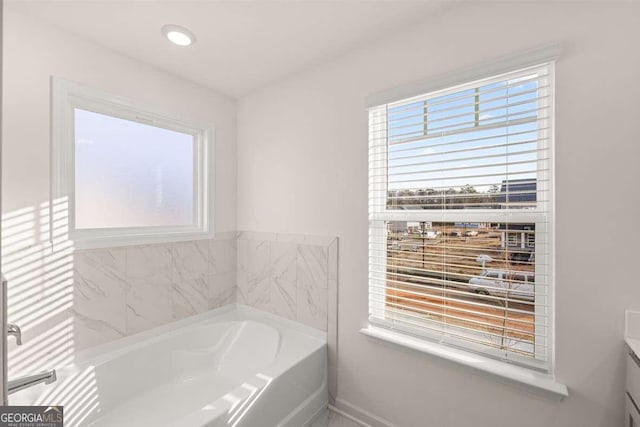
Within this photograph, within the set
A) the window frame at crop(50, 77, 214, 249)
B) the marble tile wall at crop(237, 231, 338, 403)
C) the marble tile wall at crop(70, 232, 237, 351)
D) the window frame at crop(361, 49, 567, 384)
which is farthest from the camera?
the marble tile wall at crop(237, 231, 338, 403)

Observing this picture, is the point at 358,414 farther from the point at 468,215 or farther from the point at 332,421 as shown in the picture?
the point at 468,215

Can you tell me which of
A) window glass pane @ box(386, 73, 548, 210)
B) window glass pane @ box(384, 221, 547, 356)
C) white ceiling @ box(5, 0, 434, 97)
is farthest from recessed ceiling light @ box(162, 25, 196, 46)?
window glass pane @ box(384, 221, 547, 356)

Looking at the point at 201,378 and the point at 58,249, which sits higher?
the point at 58,249

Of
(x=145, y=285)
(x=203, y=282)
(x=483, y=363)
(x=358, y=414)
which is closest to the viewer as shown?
(x=483, y=363)

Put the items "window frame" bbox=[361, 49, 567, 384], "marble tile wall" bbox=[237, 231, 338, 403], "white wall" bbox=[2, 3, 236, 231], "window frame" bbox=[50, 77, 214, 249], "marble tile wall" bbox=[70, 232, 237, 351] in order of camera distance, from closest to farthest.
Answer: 1. "window frame" bbox=[361, 49, 567, 384]
2. "white wall" bbox=[2, 3, 236, 231]
3. "window frame" bbox=[50, 77, 214, 249]
4. "marble tile wall" bbox=[70, 232, 237, 351]
5. "marble tile wall" bbox=[237, 231, 338, 403]

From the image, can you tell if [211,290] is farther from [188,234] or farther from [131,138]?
[131,138]

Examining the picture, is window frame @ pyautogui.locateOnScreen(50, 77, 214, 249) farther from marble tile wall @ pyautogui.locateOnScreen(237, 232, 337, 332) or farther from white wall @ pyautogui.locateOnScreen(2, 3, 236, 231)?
marble tile wall @ pyautogui.locateOnScreen(237, 232, 337, 332)

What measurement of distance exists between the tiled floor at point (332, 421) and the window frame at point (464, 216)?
0.59 meters

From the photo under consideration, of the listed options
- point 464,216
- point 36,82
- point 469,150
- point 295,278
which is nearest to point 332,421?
point 295,278

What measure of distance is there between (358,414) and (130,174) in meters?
2.12

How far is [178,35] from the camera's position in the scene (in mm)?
1805

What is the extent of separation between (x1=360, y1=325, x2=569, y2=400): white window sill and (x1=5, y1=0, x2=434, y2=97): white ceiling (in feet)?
5.67

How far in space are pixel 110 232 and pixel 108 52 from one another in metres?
1.09

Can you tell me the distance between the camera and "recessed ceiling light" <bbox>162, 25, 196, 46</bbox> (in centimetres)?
176
